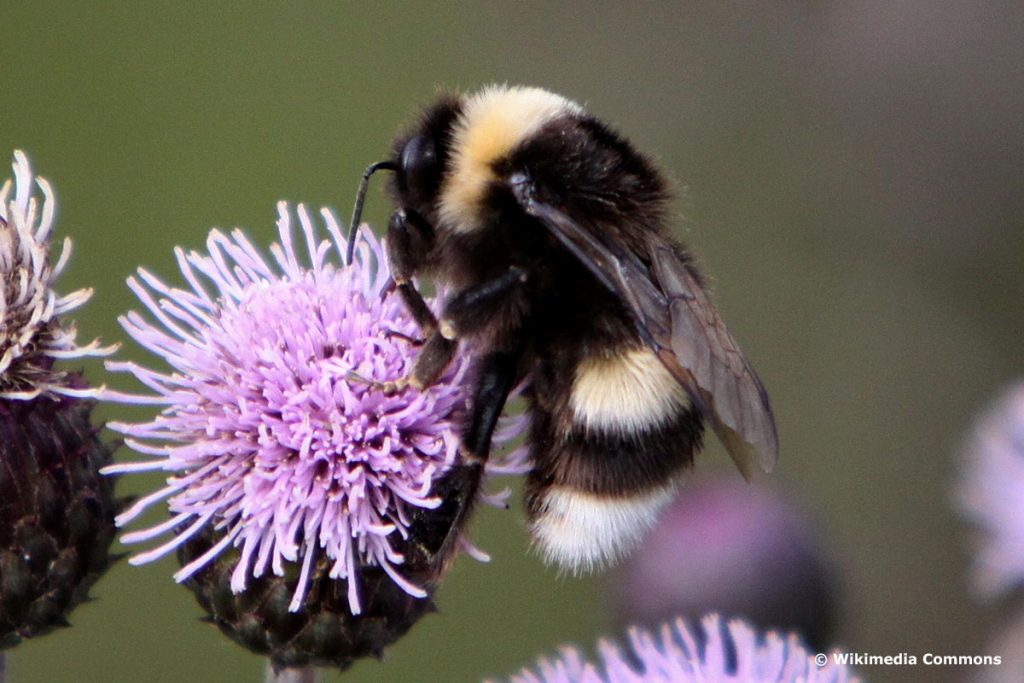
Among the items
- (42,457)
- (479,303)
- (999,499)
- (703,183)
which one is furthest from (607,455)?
(703,183)

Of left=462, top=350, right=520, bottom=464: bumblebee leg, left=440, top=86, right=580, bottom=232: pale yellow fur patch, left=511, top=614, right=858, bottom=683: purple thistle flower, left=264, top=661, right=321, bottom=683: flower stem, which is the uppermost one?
left=440, top=86, right=580, bottom=232: pale yellow fur patch

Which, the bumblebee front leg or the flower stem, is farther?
the flower stem

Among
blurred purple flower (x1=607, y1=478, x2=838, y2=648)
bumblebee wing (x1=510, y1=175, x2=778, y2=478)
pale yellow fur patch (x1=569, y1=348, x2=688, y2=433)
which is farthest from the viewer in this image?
blurred purple flower (x1=607, y1=478, x2=838, y2=648)

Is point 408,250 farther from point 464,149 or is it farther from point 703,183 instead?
point 703,183

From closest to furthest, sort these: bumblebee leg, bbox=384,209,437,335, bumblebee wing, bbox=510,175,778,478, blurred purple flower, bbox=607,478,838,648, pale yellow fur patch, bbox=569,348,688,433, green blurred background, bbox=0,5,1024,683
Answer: bumblebee wing, bbox=510,175,778,478 → pale yellow fur patch, bbox=569,348,688,433 → bumblebee leg, bbox=384,209,437,335 → blurred purple flower, bbox=607,478,838,648 → green blurred background, bbox=0,5,1024,683

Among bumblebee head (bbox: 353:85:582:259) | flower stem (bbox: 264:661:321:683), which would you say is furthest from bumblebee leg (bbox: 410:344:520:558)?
flower stem (bbox: 264:661:321:683)

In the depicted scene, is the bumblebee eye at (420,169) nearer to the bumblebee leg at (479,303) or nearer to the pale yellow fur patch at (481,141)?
the pale yellow fur patch at (481,141)

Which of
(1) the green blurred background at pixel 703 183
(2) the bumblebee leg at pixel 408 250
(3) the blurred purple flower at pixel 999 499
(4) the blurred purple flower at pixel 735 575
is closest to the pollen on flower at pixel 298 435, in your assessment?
(2) the bumblebee leg at pixel 408 250

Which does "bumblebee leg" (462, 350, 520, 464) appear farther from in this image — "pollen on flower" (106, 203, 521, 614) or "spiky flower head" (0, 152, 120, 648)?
"spiky flower head" (0, 152, 120, 648)
